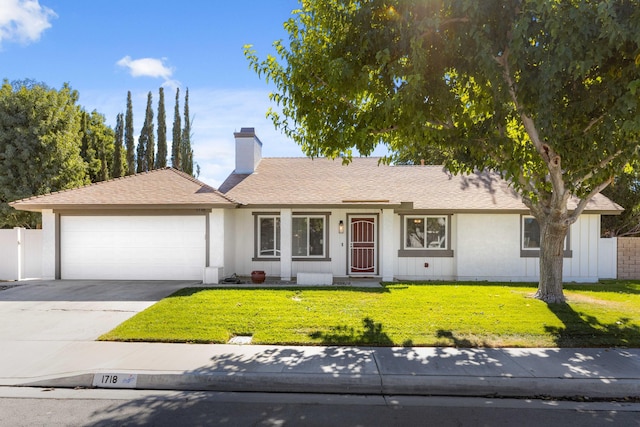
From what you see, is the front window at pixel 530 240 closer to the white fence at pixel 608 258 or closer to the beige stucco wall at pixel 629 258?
the white fence at pixel 608 258

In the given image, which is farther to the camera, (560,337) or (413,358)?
(560,337)

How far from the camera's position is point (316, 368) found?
5.97 metres

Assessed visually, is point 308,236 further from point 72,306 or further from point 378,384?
point 378,384

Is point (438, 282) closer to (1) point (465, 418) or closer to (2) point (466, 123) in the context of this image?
(2) point (466, 123)

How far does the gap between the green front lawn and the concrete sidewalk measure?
0.49 metres

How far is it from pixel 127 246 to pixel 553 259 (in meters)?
13.0

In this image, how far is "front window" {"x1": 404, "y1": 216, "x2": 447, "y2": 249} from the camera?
49.1ft

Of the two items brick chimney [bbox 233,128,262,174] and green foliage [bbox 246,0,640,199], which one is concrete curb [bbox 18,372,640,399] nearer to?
green foliage [bbox 246,0,640,199]

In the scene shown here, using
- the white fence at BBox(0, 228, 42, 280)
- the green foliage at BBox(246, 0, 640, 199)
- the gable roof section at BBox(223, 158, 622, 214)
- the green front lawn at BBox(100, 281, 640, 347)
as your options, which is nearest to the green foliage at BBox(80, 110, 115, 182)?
the white fence at BBox(0, 228, 42, 280)

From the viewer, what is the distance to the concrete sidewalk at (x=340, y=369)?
5492 millimetres

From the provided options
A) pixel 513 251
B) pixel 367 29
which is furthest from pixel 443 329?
pixel 513 251

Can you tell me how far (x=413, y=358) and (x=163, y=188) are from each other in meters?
11.1

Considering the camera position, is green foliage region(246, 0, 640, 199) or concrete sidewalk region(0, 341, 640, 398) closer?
concrete sidewalk region(0, 341, 640, 398)

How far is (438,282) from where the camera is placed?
13812mm
